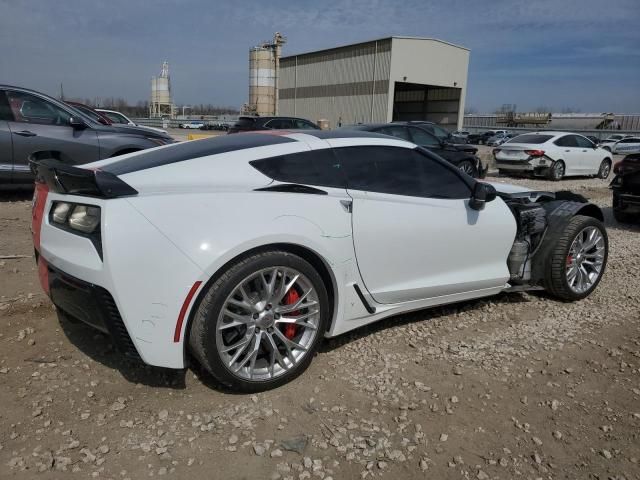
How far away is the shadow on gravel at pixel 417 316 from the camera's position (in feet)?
11.6

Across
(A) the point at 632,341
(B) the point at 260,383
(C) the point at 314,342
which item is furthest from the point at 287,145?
(A) the point at 632,341

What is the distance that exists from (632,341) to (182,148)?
3551 millimetres

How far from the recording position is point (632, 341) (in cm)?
374

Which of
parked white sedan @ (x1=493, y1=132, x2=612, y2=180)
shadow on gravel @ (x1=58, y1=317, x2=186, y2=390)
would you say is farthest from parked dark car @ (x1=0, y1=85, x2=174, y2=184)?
parked white sedan @ (x1=493, y1=132, x2=612, y2=180)

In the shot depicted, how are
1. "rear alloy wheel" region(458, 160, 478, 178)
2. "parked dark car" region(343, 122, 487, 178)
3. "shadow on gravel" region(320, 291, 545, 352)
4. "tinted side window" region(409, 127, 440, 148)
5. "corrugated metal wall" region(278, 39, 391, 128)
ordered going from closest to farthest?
"shadow on gravel" region(320, 291, 545, 352), "parked dark car" region(343, 122, 487, 178), "tinted side window" region(409, 127, 440, 148), "rear alloy wheel" region(458, 160, 478, 178), "corrugated metal wall" region(278, 39, 391, 128)

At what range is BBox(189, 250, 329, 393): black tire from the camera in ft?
8.28

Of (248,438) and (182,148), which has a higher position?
(182,148)

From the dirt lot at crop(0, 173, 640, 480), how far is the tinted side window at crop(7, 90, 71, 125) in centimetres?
440

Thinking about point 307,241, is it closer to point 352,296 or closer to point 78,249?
point 352,296

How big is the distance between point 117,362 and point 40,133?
17.9 feet

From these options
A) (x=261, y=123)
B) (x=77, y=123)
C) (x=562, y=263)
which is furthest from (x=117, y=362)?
(x=261, y=123)

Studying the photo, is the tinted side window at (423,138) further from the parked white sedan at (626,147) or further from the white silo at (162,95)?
the white silo at (162,95)

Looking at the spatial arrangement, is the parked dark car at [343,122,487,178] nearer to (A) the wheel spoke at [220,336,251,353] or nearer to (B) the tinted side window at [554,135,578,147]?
(B) the tinted side window at [554,135,578,147]

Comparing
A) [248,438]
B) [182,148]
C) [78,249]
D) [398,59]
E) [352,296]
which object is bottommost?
[248,438]
